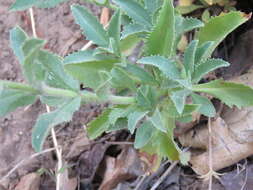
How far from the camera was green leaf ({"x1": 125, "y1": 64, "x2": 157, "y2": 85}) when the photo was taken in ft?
4.84

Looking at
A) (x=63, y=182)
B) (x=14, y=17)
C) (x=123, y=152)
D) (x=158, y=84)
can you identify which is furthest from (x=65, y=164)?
(x=14, y=17)

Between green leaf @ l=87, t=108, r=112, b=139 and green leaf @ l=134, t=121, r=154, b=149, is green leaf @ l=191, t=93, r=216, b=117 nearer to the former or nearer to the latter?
green leaf @ l=134, t=121, r=154, b=149

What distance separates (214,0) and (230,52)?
240 millimetres

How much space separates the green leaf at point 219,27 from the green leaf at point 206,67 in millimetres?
126

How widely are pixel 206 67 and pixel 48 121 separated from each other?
51cm

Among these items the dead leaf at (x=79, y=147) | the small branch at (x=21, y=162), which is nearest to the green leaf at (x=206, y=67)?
the dead leaf at (x=79, y=147)

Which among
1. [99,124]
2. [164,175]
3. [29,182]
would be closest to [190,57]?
[99,124]

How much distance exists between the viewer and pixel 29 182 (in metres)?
1.98

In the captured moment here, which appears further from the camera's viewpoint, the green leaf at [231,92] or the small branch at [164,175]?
the small branch at [164,175]

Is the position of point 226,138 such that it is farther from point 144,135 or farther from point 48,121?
point 48,121

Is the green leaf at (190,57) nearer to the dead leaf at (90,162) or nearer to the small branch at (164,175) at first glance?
the small branch at (164,175)

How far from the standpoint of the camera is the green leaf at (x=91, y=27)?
1445 mm

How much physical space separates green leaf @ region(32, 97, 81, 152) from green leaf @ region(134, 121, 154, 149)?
0.30 meters

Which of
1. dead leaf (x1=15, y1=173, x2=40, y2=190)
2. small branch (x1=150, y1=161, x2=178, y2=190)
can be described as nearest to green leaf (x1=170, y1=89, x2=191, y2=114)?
small branch (x1=150, y1=161, x2=178, y2=190)
